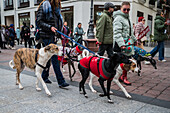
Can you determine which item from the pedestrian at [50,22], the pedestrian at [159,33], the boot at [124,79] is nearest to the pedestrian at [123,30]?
the boot at [124,79]

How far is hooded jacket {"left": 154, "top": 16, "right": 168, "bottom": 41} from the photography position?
309 inches

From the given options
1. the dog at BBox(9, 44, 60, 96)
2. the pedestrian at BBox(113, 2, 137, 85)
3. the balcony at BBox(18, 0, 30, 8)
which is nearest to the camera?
the dog at BBox(9, 44, 60, 96)

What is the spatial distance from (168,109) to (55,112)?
1918mm

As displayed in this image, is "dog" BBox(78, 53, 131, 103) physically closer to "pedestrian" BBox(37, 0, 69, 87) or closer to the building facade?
"pedestrian" BBox(37, 0, 69, 87)

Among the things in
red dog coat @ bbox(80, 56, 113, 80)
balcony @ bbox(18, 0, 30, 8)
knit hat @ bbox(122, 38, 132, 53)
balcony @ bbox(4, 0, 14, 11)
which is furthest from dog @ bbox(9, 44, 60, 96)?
balcony @ bbox(4, 0, 14, 11)

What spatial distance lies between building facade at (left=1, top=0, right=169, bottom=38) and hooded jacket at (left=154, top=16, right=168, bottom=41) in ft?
34.2

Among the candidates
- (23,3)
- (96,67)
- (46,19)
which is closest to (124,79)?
(96,67)

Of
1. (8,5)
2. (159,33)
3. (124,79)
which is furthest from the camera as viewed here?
(8,5)

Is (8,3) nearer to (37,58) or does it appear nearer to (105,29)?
(105,29)

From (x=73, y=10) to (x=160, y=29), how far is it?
11.9 m

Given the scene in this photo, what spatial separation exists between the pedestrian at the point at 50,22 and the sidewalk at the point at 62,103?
0.44 m

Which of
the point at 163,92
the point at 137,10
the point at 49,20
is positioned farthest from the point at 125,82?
the point at 137,10

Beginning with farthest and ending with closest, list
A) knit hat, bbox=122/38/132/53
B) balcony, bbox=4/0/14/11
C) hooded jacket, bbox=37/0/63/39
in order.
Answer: balcony, bbox=4/0/14/11
knit hat, bbox=122/38/132/53
hooded jacket, bbox=37/0/63/39

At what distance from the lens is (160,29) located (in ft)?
26.1
